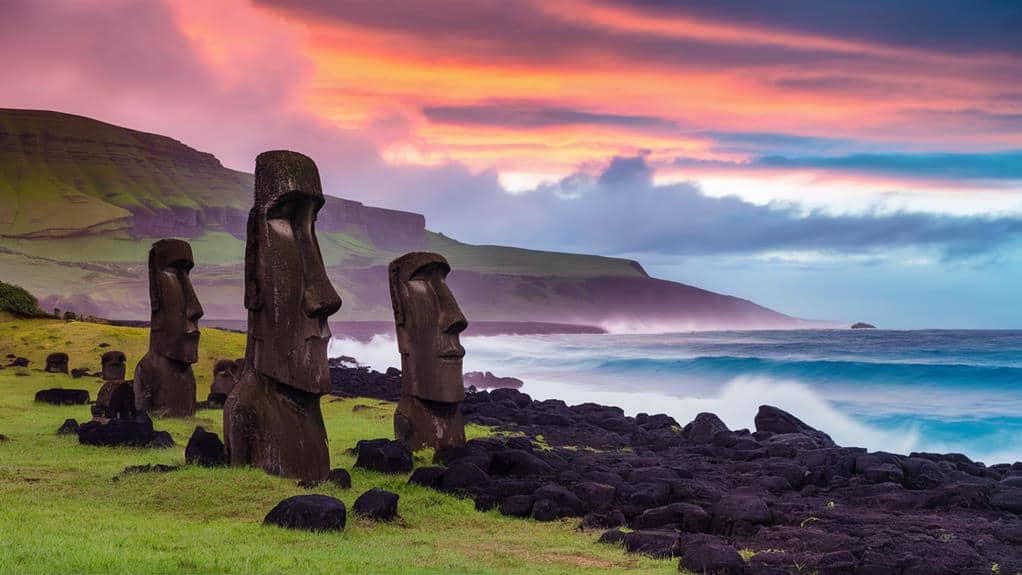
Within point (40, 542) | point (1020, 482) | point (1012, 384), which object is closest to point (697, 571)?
point (40, 542)

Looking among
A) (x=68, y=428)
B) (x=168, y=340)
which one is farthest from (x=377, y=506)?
(x=168, y=340)

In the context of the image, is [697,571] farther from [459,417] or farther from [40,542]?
[459,417]

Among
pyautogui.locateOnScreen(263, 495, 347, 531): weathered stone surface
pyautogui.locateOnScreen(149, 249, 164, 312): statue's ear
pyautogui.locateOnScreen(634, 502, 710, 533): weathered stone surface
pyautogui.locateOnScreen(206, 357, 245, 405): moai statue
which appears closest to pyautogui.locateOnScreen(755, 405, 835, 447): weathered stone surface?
pyautogui.locateOnScreen(206, 357, 245, 405): moai statue

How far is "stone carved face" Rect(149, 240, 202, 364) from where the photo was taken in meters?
22.6

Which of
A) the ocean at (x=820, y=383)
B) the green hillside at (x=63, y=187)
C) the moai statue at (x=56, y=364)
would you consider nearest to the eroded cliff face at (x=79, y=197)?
the green hillside at (x=63, y=187)

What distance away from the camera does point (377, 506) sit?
1337 cm

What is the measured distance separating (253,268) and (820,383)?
51.6 meters

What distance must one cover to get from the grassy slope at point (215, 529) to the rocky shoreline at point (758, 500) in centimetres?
58

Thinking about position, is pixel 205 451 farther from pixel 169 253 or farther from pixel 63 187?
pixel 63 187

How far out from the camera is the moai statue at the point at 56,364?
32281 millimetres

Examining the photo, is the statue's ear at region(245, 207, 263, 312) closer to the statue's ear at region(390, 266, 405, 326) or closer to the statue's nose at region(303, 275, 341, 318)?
the statue's nose at region(303, 275, 341, 318)

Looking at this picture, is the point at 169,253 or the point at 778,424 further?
the point at 778,424

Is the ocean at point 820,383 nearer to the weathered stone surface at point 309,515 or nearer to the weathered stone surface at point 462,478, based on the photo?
the weathered stone surface at point 462,478

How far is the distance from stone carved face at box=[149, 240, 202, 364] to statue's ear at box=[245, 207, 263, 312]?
7540 millimetres
